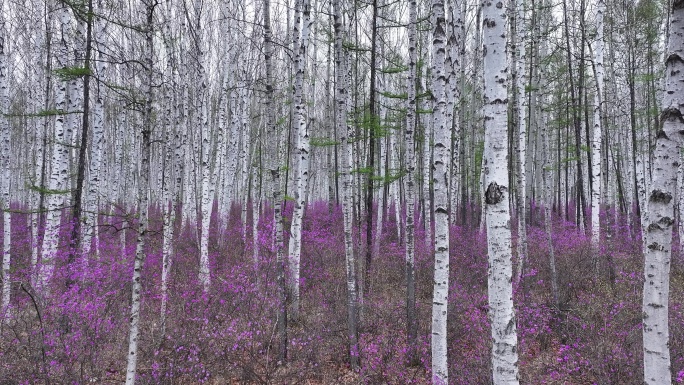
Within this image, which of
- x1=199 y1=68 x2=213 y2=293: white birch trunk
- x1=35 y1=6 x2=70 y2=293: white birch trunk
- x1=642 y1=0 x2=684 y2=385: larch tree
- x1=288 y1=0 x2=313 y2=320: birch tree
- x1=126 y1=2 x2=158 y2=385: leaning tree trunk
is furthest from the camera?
x1=199 y1=68 x2=213 y2=293: white birch trunk

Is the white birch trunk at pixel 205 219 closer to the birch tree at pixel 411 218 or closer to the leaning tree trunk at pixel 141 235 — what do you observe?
the leaning tree trunk at pixel 141 235

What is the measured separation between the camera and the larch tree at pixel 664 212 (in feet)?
7.09

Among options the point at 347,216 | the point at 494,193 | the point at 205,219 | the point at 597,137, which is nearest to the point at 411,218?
the point at 347,216

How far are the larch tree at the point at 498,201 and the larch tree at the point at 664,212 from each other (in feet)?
2.46

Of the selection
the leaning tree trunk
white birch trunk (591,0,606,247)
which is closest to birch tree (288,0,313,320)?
the leaning tree trunk

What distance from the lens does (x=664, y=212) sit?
218 cm

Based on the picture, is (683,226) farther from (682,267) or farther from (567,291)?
(567,291)

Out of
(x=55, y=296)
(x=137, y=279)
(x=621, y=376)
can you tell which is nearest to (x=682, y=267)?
(x=621, y=376)

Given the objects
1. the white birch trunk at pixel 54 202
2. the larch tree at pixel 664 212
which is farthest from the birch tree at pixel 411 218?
the white birch trunk at pixel 54 202

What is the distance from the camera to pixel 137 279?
394 cm

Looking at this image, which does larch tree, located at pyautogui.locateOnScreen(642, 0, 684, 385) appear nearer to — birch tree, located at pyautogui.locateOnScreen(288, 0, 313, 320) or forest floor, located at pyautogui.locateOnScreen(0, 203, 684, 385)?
forest floor, located at pyautogui.locateOnScreen(0, 203, 684, 385)

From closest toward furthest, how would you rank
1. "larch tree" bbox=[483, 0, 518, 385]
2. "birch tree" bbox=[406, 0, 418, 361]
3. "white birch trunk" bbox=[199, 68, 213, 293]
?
"larch tree" bbox=[483, 0, 518, 385] → "birch tree" bbox=[406, 0, 418, 361] → "white birch trunk" bbox=[199, 68, 213, 293]

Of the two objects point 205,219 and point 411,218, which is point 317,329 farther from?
point 205,219

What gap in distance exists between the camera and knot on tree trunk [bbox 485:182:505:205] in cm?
253
